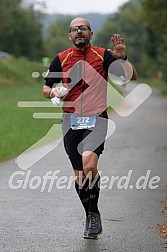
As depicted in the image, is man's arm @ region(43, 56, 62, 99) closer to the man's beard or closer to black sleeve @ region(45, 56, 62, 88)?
black sleeve @ region(45, 56, 62, 88)

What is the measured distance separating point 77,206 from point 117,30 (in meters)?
135

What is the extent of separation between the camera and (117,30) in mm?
142875

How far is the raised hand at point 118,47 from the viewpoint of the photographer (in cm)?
730

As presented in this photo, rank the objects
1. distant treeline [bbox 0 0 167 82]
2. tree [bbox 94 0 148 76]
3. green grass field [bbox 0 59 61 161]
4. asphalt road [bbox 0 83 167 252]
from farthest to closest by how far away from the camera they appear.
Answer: tree [bbox 94 0 148 76]
distant treeline [bbox 0 0 167 82]
green grass field [bbox 0 59 61 161]
asphalt road [bbox 0 83 167 252]

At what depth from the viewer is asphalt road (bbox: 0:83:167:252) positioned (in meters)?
7.25

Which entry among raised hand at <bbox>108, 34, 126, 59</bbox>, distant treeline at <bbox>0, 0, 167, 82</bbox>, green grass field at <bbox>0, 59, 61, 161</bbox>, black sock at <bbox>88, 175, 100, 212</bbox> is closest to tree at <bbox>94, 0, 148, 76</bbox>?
distant treeline at <bbox>0, 0, 167, 82</bbox>

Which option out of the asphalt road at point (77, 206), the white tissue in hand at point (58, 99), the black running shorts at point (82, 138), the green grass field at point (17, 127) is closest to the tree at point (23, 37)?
the green grass field at point (17, 127)

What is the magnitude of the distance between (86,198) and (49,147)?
9.14 metres

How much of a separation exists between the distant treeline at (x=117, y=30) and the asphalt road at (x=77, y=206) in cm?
1143

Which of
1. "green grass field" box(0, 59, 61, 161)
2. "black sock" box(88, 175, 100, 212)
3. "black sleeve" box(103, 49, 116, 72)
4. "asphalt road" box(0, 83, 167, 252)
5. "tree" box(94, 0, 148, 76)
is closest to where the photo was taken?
"asphalt road" box(0, 83, 167, 252)

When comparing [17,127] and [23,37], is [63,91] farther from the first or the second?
[23,37]

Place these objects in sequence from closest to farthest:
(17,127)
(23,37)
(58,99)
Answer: (58,99), (17,127), (23,37)

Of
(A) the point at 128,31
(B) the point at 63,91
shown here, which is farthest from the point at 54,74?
(A) the point at 128,31

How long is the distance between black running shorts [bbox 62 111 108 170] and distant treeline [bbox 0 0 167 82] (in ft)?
56.4
